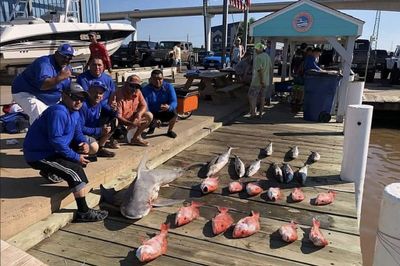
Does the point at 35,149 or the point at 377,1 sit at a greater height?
the point at 377,1

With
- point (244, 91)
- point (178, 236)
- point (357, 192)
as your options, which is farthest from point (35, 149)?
point (244, 91)

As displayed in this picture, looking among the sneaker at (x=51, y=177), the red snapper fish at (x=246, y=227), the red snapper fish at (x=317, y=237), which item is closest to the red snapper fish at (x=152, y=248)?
the red snapper fish at (x=246, y=227)

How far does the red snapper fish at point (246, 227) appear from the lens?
366 cm

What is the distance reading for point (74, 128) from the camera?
3904 mm

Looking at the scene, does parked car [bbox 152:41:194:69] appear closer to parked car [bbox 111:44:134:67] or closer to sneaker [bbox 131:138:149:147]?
parked car [bbox 111:44:134:67]

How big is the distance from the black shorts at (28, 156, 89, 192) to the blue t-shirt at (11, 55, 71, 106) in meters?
1.34

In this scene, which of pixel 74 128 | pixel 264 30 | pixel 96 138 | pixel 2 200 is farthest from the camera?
pixel 264 30

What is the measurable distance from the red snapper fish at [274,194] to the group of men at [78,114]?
6.31 feet

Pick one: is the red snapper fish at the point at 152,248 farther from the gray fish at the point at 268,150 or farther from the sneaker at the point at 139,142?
the gray fish at the point at 268,150

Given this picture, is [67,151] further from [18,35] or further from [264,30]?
[18,35]

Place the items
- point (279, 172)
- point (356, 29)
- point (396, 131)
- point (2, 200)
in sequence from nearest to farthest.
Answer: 1. point (2, 200)
2. point (279, 172)
3. point (356, 29)
4. point (396, 131)

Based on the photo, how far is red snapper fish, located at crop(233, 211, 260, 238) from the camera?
144 inches

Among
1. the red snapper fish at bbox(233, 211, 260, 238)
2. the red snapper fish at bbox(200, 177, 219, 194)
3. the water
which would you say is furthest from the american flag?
the red snapper fish at bbox(233, 211, 260, 238)

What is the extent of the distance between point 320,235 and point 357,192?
180 cm
